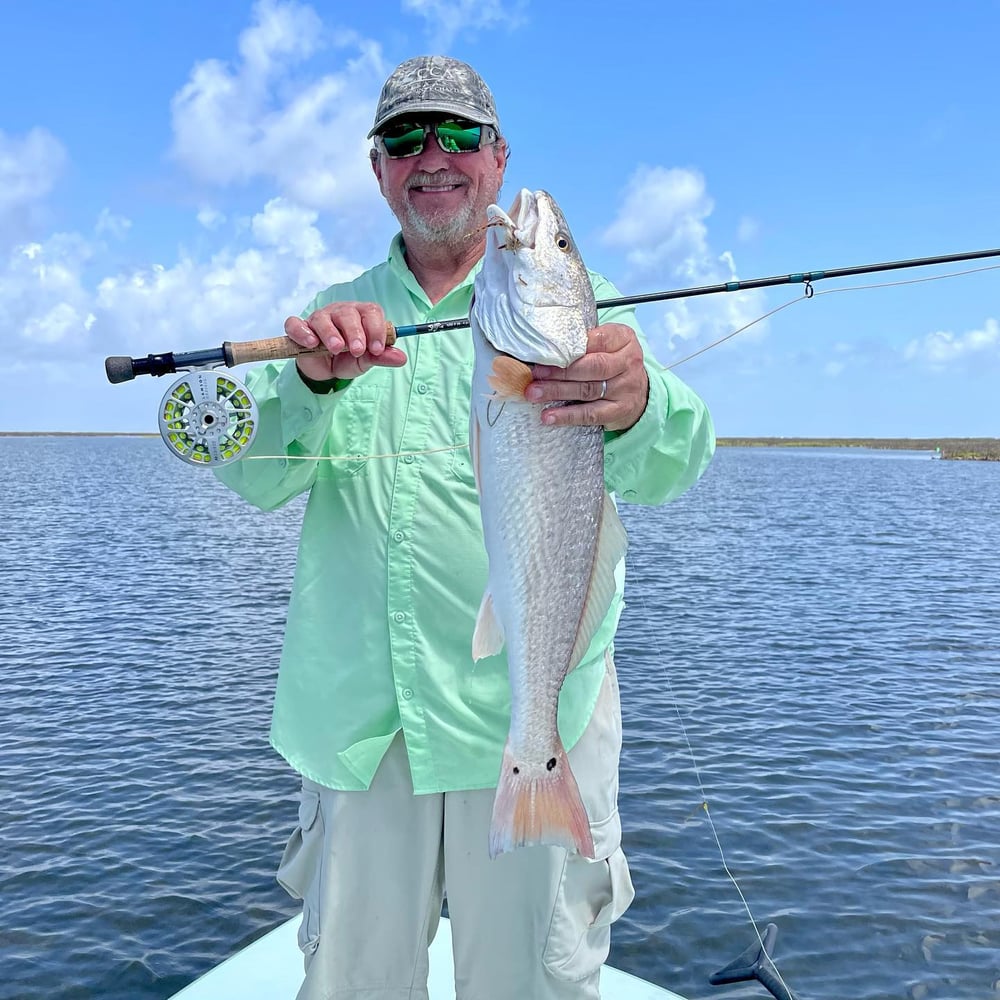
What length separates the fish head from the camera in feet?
8.82

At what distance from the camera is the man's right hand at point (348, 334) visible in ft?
9.96

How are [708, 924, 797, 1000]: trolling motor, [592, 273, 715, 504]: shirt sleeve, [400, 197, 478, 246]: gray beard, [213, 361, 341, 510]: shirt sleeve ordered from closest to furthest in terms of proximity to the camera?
[592, 273, 715, 504]: shirt sleeve
[213, 361, 341, 510]: shirt sleeve
[400, 197, 478, 246]: gray beard
[708, 924, 797, 1000]: trolling motor

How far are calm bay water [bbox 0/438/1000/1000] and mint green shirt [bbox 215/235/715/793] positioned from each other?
18.8 ft

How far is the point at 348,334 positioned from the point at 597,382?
0.82 m

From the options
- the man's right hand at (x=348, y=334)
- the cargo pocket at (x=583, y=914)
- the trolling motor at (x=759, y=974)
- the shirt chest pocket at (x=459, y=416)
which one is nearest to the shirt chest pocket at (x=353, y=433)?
the shirt chest pocket at (x=459, y=416)

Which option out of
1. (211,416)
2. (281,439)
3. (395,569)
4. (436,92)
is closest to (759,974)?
(395,569)

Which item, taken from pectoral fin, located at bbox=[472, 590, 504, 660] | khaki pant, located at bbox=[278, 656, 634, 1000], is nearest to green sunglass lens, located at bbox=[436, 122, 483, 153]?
pectoral fin, located at bbox=[472, 590, 504, 660]

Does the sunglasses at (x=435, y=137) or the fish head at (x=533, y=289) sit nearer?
the fish head at (x=533, y=289)

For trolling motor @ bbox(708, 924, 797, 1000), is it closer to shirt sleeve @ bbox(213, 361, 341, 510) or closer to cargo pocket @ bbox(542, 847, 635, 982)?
cargo pocket @ bbox(542, 847, 635, 982)

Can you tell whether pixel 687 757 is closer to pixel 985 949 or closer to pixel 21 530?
pixel 985 949

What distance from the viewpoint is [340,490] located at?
361 cm

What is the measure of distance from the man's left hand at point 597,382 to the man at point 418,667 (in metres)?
0.42

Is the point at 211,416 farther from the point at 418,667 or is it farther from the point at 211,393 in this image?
the point at 418,667

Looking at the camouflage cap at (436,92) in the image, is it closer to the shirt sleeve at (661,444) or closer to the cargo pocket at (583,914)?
the shirt sleeve at (661,444)
